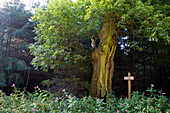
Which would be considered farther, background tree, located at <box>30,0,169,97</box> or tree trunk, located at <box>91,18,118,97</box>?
tree trunk, located at <box>91,18,118,97</box>

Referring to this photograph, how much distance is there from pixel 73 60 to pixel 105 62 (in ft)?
3.74

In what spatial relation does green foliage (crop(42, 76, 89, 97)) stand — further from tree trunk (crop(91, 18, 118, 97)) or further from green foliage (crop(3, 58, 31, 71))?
green foliage (crop(3, 58, 31, 71))

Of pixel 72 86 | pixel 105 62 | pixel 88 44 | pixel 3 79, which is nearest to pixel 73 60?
pixel 105 62

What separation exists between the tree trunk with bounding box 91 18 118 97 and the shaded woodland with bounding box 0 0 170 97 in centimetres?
41

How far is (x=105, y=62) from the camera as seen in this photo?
4.20 m

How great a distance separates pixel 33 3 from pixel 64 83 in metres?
7.37

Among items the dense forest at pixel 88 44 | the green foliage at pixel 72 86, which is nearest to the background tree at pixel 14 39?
the dense forest at pixel 88 44

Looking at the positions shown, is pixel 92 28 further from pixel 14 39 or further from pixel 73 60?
pixel 14 39

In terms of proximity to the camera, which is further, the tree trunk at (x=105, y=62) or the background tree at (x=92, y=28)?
the tree trunk at (x=105, y=62)

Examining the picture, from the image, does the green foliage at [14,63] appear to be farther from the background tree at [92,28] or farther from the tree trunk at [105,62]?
the tree trunk at [105,62]

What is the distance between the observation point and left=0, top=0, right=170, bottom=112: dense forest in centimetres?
384

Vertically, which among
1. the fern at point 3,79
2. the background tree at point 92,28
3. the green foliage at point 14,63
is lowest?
the fern at point 3,79

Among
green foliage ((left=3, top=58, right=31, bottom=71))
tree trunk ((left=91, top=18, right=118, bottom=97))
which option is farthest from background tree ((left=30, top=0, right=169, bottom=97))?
green foliage ((left=3, top=58, right=31, bottom=71))

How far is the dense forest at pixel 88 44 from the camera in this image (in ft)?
12.6
